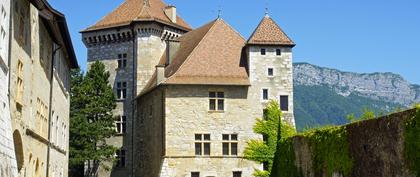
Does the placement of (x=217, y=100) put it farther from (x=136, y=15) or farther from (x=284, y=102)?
(x=136, y=15)

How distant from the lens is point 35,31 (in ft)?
70.0

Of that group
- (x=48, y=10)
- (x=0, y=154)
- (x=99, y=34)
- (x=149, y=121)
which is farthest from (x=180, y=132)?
(x=0, y=154)

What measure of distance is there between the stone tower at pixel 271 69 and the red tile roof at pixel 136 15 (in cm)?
1066

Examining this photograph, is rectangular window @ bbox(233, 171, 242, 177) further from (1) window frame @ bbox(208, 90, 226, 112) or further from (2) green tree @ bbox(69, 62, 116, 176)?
(2) green tree @ bbox(69, 62, 116, 176)

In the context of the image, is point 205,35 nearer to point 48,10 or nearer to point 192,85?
point 192,85

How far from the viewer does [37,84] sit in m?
22.9

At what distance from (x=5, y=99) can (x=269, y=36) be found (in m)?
29.9

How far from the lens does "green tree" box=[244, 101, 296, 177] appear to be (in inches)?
1642

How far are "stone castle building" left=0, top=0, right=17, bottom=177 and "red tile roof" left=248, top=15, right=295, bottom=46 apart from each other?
28547 mm

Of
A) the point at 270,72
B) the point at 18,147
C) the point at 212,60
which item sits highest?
the point at 212,60

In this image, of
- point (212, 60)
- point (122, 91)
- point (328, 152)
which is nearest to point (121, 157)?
point (122, 91)

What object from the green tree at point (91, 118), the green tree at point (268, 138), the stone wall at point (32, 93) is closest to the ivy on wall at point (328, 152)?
the stone wall at point (32, 93)

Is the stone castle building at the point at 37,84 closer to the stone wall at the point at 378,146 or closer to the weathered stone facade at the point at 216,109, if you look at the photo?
the weathered stone facade at the point at 216,109

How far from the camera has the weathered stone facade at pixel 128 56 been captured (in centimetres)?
5053
